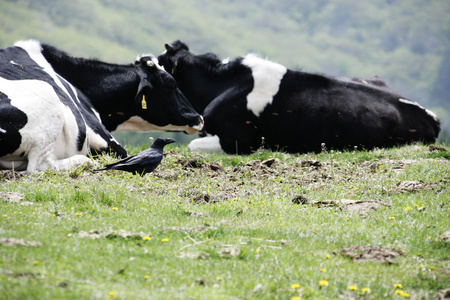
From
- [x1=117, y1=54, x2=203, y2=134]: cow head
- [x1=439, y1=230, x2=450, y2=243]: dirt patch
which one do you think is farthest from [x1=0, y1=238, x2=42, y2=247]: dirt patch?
[x1=117, y1=54, x2=203, y2=134]: cow head

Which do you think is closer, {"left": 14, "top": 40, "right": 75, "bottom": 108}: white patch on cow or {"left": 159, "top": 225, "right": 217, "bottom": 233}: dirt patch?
{"left": 159, "top": 225, "right": 217, "bottom": 233}: dirt patch

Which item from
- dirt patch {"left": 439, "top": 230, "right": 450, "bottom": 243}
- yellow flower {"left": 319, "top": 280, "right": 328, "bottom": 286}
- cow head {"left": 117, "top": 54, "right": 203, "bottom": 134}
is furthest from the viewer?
cow head {"left": 117, "top": 54, "right": 203, "bottom": 134}

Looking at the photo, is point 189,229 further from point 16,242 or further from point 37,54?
point 37,54

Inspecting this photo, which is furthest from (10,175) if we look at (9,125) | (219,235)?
(219,235)

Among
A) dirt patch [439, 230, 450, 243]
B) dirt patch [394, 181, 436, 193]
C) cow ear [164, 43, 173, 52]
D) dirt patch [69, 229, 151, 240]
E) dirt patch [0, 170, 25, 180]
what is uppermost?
cow ear [164, 43, 173, 52]

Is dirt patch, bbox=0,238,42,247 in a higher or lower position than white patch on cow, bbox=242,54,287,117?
lower

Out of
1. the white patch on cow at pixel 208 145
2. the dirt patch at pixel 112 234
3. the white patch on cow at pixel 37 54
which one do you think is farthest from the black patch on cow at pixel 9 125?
the white patch on cow at pixel 208 145

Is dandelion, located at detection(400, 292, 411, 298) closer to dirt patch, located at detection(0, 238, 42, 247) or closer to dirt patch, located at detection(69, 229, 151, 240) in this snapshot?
dirt patch, located at detection(69, 229, 151, 240)

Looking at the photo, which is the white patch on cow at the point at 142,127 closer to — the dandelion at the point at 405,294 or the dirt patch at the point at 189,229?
the dirt patch at the point at 189,229

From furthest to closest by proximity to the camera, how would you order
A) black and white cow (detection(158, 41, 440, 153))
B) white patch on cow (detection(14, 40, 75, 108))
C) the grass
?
1. black and white cow (detection(158, 41, 440, 153))
2. white patch on cow (detection(14, 40, 75, 108))
3. the grass

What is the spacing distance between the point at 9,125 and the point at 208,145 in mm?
5772

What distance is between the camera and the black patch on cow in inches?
288

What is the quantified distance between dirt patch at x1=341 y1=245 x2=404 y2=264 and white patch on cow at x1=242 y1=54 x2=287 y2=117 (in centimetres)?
775

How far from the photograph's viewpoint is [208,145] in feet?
41.1
